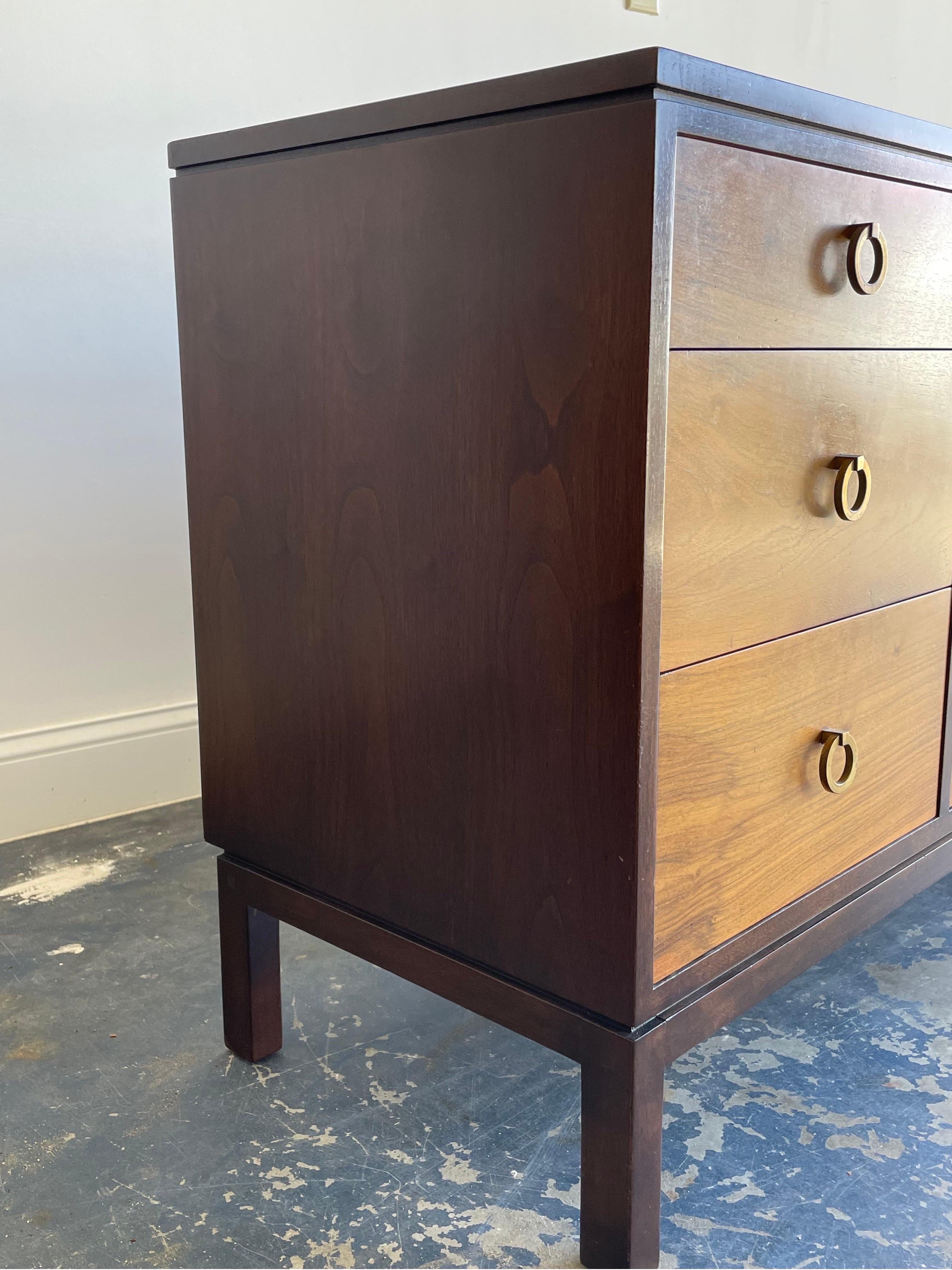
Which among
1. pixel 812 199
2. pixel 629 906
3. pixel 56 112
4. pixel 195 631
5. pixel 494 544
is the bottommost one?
pixel 629 906

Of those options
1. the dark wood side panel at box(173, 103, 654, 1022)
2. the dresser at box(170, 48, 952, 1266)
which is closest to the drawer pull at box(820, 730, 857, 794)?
the dresser at box(170, 48, 952, 1266)

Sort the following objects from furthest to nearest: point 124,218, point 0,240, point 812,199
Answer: point 124,218, point 0,240, point 812,199

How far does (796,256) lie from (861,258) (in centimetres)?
9

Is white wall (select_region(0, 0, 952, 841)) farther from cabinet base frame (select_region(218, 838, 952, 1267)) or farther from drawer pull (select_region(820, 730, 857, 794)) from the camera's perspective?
drawer pull (select_region(820, 730, 857, 794))

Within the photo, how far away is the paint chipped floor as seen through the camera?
0.87 metres

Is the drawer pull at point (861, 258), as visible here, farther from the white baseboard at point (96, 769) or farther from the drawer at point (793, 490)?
the white baseboard at point (96, 769)

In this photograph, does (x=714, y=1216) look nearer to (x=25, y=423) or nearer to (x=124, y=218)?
(x=25, y=423)

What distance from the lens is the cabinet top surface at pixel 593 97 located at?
678mm

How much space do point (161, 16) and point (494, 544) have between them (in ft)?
4.16

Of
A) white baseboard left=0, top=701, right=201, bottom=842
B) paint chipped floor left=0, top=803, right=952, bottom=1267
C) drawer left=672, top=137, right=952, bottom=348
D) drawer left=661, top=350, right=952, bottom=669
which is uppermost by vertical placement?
drawer left=672, top=137, right=952, bottom=348

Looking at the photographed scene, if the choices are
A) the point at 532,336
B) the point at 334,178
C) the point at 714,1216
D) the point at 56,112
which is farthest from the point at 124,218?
the point at 714,1216

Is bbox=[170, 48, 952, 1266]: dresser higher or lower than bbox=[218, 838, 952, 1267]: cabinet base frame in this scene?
higher

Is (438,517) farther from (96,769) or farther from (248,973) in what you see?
(96,769)

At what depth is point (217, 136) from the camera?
3.08ft
